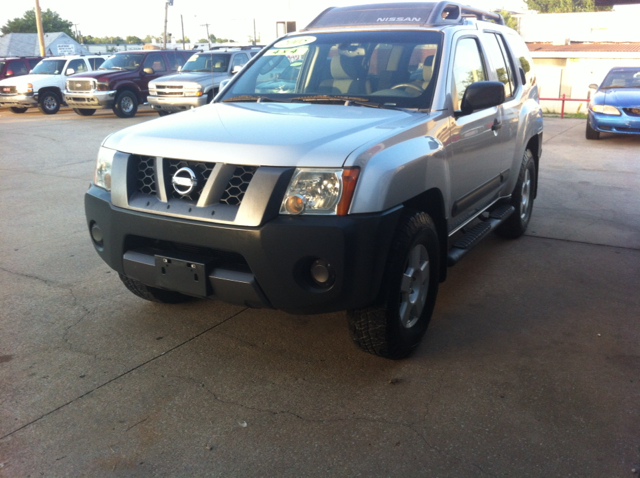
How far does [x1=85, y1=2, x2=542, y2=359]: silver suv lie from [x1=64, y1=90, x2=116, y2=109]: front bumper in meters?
13.9

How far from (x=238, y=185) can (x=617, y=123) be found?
11.1 metres

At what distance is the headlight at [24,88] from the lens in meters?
18.4

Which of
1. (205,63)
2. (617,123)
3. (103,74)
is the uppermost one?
(205,63)

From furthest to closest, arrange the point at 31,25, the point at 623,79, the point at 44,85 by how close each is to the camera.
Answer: the point at 31,25 < the point at 44,85 < the point at 623,79

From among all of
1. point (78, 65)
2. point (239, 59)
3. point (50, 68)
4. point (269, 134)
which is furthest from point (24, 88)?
point (269, 134)

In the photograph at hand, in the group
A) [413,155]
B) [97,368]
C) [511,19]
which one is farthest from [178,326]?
[511,19]

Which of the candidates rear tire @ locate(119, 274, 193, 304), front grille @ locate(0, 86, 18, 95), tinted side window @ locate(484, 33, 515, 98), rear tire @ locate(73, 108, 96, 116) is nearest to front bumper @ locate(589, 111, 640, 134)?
tinted side window @ locate(484, 33, 515, 98)

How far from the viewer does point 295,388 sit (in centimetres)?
321

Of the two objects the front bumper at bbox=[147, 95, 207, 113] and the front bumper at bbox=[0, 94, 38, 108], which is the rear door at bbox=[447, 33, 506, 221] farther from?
the front bumper at bbox=[0, 94, 38, 108]

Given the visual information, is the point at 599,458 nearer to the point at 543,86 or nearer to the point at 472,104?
the point at 472,104

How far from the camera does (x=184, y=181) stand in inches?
120

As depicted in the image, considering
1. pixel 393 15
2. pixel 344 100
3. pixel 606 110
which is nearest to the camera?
pixel 344 100

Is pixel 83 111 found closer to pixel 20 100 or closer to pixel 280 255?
pixel 20 100

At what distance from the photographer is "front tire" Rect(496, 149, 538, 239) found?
18.5ft
